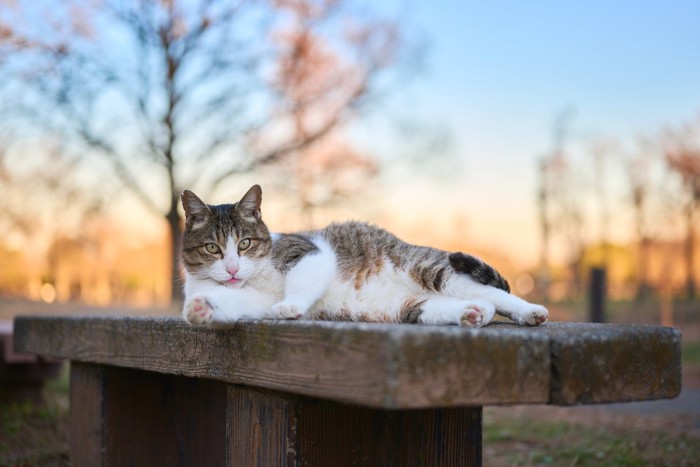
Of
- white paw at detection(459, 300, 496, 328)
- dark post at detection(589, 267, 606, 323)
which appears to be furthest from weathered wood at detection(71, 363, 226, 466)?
dark post at detection(589, 267, 606, 323)

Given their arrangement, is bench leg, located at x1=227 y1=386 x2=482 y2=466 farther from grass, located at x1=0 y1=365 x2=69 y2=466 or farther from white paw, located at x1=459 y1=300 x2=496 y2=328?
grass, located at x1=0 y1=365 x2=69 y2=466

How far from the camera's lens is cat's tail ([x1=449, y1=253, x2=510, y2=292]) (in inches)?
89.7

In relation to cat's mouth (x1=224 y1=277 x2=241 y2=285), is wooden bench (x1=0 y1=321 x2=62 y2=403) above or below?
below

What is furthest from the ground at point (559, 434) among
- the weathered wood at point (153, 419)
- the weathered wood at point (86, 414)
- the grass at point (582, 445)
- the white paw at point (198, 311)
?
the white paw at point (198, 311)

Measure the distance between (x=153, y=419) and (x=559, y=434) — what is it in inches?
109

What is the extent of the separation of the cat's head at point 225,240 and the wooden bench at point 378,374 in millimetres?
238

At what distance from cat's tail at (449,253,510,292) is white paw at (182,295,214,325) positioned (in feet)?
2.85

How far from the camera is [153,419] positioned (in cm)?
324

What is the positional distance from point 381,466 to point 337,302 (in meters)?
0.59

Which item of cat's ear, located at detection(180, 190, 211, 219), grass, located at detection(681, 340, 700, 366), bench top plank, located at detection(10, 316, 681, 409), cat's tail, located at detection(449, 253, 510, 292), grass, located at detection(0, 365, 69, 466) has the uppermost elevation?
cat's ear, located at detection(180, 190, 211, 219)

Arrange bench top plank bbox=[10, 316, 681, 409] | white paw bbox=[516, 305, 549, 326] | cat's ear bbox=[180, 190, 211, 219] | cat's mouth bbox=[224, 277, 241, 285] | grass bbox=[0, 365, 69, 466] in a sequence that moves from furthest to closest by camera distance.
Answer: grass bbox=[0, 365, 69, 466] → cat's ear bbox=[180, 190, 211, 219] → cat's mouth bbox=[224, 277, 241, 285] → white paw bbox=[516, 305, 549, 326] → bench top plank bbox=[10, 316, 681, 409]

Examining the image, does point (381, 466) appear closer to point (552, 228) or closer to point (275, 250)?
point (275, 250)

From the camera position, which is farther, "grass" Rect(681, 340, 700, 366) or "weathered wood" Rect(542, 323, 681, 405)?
"grass" Rect(681, 340, 700, 366)

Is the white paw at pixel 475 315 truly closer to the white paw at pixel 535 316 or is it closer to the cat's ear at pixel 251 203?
the white paw at pixel 535 316
